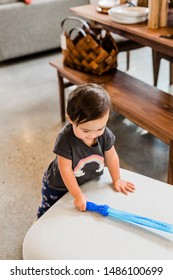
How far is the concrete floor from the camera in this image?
66.2 inches

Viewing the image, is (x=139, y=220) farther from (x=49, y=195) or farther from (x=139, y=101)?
(x=139, y=101)

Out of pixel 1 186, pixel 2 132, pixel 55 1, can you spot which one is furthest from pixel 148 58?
pixel 1 186

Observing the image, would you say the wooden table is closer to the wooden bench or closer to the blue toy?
the blue toy

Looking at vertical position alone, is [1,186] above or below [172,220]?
below

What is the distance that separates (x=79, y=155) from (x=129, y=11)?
3.58 ft

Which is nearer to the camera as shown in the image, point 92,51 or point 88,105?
point 88,105

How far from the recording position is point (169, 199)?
1127 mm

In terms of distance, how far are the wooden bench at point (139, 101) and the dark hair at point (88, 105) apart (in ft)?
1.85

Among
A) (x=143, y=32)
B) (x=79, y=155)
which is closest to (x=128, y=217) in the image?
(x=79, y=155)

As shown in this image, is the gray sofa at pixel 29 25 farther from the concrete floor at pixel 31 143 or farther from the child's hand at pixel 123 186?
the child's hand at pixel 123 186

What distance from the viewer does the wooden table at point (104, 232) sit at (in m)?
0.96

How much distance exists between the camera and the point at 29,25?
3.31 m

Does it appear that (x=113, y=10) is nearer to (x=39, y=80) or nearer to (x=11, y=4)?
(x=39, y=80)
